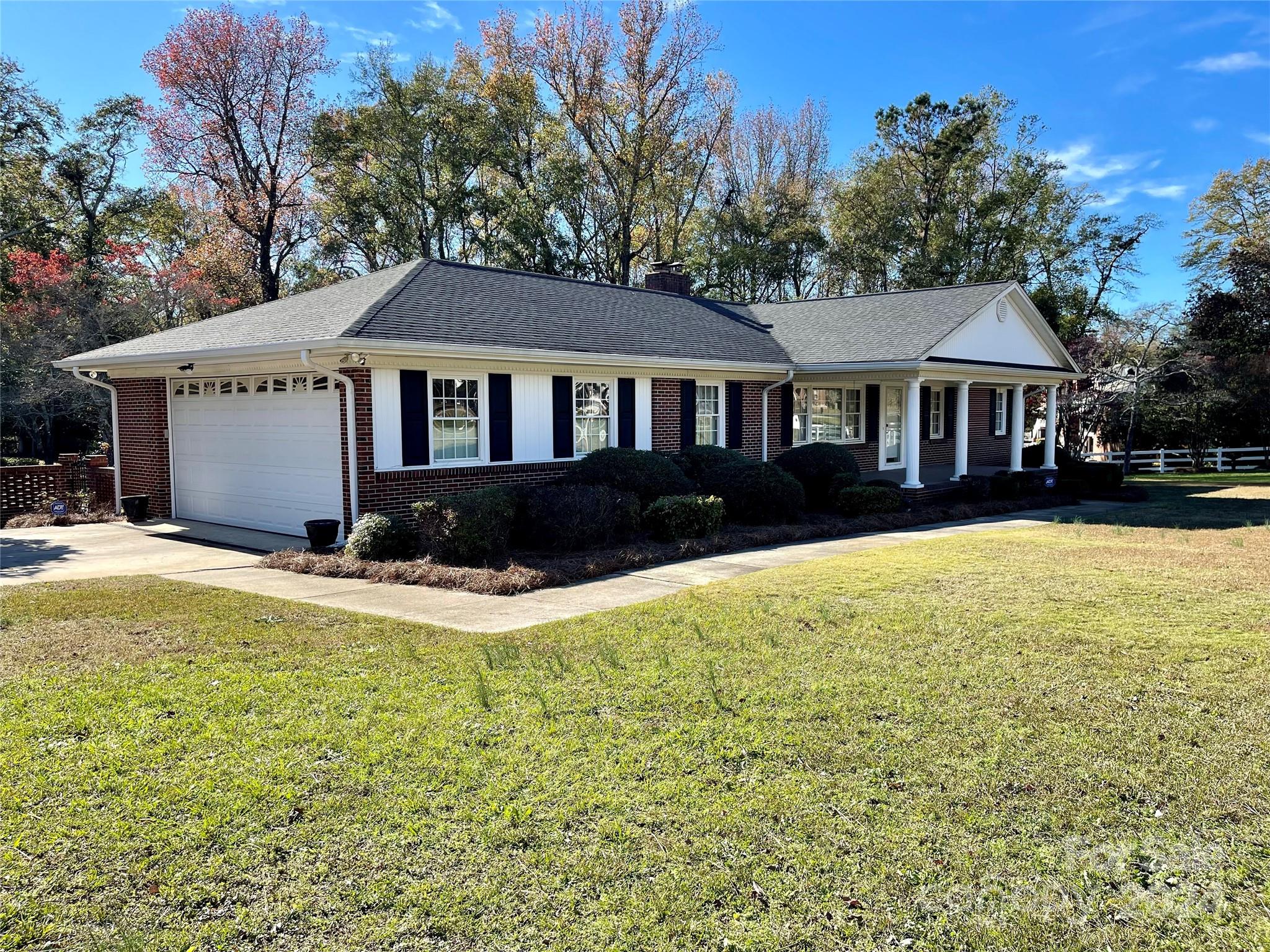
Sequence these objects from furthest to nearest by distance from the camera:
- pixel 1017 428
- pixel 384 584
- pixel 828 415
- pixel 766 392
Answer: pixel 1017 428 → pixel 828 415 → pixel 766 392 → pixel 384 584

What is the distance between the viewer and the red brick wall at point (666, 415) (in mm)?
16438

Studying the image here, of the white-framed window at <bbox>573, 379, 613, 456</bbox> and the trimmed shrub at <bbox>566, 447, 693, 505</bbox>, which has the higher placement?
the white-framed window at <bbox>573, 379, 613, 456</bbox>

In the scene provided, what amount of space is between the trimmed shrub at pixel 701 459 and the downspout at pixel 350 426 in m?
6.04

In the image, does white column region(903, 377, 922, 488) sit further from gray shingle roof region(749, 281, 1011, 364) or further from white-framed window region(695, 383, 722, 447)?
white-framed window region(695, 383, 722, 447)

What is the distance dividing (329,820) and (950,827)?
2.99 metres

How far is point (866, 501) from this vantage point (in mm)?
15789

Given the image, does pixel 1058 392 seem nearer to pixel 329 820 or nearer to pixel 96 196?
pixel 329 820

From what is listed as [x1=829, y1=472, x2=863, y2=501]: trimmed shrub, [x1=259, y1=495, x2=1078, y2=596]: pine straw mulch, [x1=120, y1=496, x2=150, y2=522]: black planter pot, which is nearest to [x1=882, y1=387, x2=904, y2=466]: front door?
[x1=829, y1=472, x2=863, y2=501]: trimmed shrub

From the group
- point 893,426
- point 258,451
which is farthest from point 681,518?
point 893,426

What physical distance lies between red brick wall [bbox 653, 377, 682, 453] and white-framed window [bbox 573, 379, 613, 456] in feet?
4.07

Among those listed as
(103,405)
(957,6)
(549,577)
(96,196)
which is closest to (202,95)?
(96,196)

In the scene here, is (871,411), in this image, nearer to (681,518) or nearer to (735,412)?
(735,412)

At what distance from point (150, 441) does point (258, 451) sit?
13.3 ft

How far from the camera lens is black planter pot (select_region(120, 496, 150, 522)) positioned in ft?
51.7
